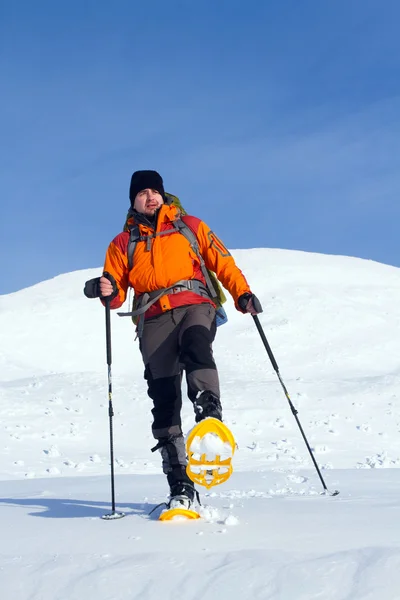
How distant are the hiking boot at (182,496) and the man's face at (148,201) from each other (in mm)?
2075

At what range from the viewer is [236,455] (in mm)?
10367

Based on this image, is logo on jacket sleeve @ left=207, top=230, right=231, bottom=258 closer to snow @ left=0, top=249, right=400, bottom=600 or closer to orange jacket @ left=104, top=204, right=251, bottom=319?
orange jacket @ left=104, top=204, right=251, bottom=319

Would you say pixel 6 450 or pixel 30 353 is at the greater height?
pixel 30 353

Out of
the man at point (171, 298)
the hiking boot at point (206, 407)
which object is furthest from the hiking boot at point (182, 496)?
the hiking boot at point (206, 407)

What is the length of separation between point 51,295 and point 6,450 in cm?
1767

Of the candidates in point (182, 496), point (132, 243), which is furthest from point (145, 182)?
point (182, 496)

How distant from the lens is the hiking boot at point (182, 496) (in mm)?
4215

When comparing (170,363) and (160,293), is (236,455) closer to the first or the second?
(170,363)

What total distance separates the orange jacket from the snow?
1.56 meters

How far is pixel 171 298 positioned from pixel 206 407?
36.5 inches

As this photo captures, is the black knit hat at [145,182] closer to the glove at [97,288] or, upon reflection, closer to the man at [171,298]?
the man at [171,298]

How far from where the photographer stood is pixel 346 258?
3303 cm

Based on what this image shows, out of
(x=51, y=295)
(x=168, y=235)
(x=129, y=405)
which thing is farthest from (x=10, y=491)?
(x=51, y=295)

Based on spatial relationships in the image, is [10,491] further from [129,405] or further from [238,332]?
[238,332]
